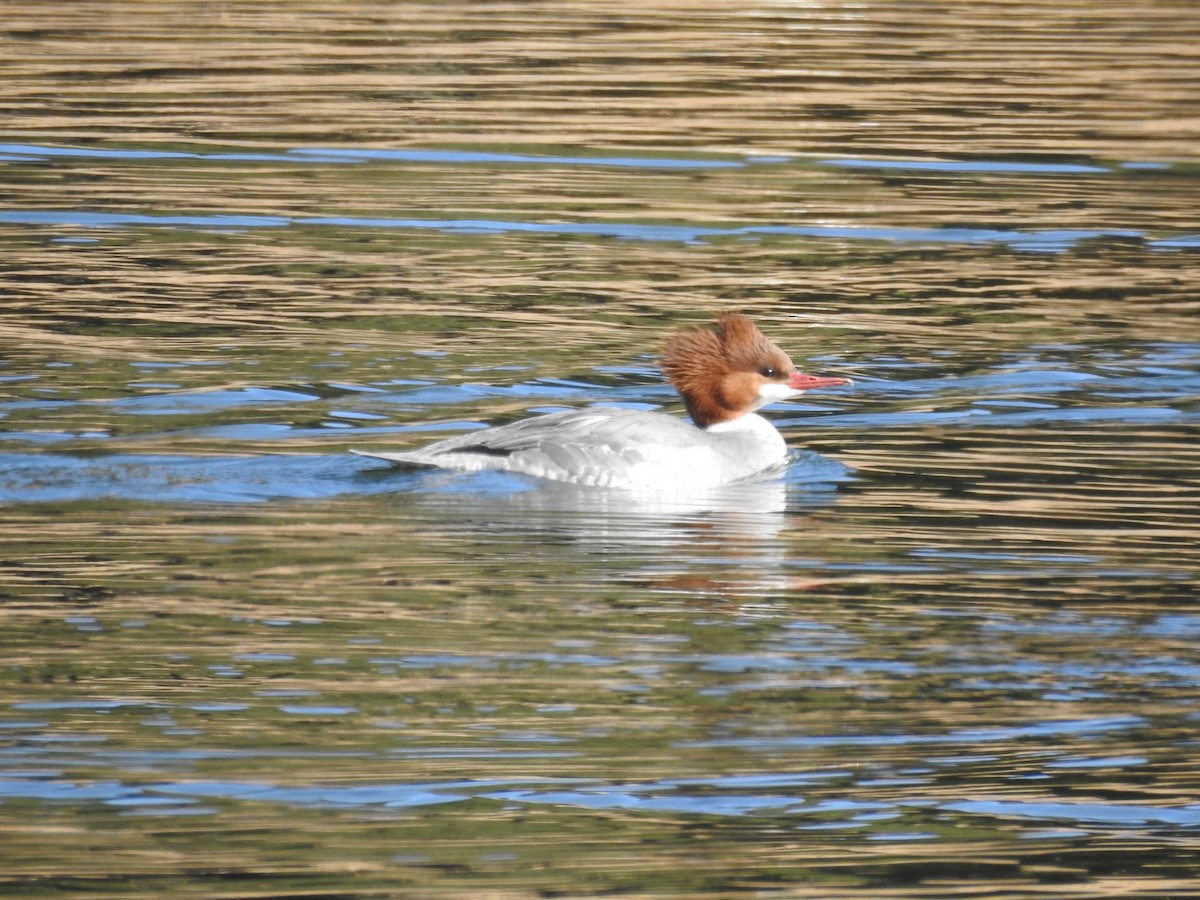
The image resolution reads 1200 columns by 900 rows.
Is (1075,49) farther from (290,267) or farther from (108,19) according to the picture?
(290,267)

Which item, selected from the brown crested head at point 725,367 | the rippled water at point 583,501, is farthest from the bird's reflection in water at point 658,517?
the brown crested head at point 725,367

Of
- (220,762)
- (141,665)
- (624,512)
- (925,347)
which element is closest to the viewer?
(220,762)

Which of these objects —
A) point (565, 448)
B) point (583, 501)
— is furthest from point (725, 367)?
point (583, 501)

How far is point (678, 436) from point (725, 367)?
0.77 m

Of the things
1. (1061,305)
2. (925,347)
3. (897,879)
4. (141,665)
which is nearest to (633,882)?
(897,879)

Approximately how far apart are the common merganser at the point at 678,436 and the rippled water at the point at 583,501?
19cm

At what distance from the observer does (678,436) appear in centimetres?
1148

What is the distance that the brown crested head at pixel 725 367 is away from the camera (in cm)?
1205

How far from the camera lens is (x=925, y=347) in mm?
14438

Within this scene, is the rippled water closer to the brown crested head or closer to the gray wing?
the gray wing

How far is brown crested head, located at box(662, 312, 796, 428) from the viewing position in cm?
1205

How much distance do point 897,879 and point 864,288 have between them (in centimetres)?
1028

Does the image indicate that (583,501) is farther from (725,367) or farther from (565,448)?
(725,367)

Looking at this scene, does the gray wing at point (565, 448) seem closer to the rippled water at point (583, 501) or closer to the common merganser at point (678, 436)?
the common merganser at point (678, 436)
